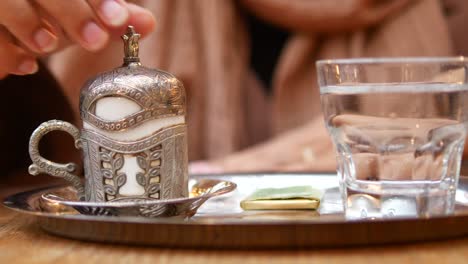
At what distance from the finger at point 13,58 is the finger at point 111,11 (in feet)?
0.27

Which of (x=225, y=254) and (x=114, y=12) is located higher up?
(x=114, y=12)

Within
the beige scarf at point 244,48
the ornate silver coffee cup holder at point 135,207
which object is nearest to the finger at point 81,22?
the ornate silver coffee cup holder at point 135,207

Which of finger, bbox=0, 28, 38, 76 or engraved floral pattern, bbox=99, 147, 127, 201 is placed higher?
finger, bbox=0, 28, 38, 76

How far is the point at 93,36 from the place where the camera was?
482mm

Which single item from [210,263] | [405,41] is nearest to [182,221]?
[210,263]

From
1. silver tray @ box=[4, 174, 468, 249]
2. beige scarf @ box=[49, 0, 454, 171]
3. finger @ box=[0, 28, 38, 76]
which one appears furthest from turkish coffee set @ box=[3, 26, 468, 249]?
beige scarf @ box=[49, 0, 454, 171]

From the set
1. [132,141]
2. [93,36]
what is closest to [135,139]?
[132,141]

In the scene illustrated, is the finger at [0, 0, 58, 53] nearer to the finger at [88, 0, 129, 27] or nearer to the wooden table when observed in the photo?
the finger at [88, 0, 129, 27]

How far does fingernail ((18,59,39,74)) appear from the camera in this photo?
0.52m

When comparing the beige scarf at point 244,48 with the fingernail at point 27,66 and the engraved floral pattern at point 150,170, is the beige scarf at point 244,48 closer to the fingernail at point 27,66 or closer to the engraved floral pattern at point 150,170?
the fingernail at point 27,66

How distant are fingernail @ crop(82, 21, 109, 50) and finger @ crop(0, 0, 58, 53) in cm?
2

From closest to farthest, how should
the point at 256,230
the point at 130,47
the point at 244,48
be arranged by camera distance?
1. the point at 256,230
2. the point at 130,47
3. the point at 244,48

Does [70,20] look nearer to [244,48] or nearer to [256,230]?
[256,230]

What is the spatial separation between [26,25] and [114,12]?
6 cm
